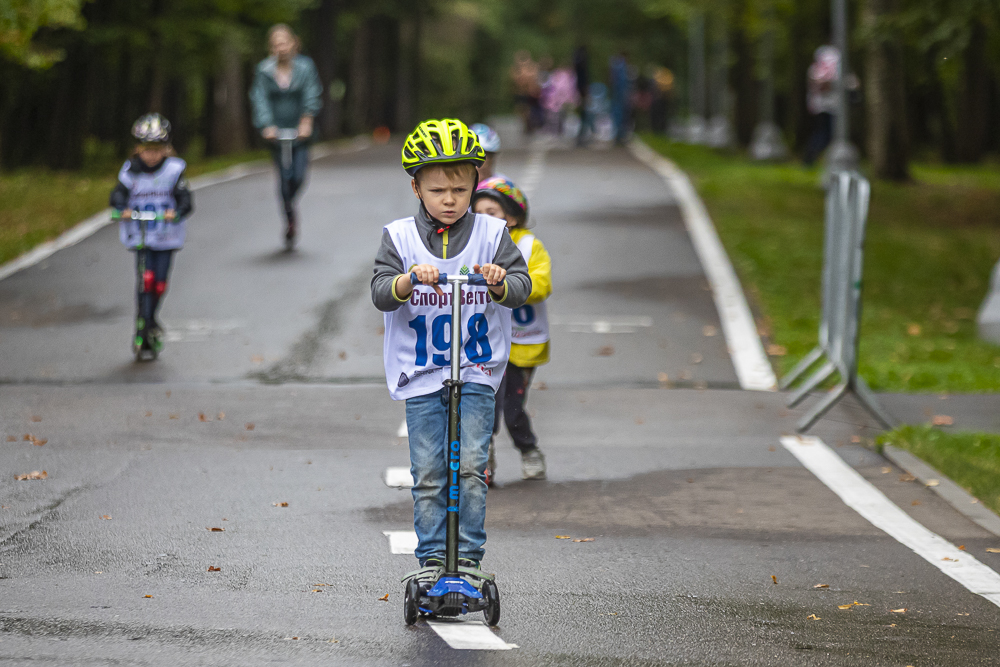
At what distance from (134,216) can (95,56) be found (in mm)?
18151

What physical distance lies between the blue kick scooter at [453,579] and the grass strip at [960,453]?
349cm

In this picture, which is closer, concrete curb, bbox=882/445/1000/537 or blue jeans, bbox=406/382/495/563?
blue jeans, bbox=406/382/495/563

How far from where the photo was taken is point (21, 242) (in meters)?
15.6

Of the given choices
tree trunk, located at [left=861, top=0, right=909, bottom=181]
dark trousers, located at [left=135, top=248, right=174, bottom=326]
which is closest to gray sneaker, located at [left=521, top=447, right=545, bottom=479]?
dark trousers, located at [left=135, top=248, right=174, bottom=326]

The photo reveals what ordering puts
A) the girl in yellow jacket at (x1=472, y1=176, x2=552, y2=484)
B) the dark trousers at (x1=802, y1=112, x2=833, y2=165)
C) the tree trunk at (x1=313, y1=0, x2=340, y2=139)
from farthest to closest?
1. the tree trunk at (x1=313, y1=0, x2=340, y2=139)
2. the dark trousers at (x1=802, y1=112, x2=833, y2=165)
3. the girl in yellow jacket at (x1=472, y1=176, x2=552, y2=484)

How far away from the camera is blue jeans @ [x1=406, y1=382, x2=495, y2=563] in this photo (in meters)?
5.24

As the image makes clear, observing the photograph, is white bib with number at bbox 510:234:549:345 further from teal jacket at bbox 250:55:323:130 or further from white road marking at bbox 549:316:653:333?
teal jacket at bbox 250:55:323:130

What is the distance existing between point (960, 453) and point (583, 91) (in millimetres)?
22517

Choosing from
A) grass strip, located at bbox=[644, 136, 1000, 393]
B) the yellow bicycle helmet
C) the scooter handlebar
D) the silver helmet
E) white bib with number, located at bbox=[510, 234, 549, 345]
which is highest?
the yellow bicycle helmet

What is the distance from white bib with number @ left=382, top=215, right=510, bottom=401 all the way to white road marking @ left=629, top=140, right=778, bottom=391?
232 inches

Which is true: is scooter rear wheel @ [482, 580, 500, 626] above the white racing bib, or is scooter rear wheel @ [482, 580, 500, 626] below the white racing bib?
below

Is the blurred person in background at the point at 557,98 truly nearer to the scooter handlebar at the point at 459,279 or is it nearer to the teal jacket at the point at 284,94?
the teal jacket at the point at 284,94

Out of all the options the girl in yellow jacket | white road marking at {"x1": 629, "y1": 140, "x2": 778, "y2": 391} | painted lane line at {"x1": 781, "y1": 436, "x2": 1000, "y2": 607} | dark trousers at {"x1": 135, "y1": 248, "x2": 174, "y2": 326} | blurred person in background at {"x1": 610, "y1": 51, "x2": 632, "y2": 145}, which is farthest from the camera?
blurred person in background at {"x1": 610, "y1": 51, "x2": 632, "y2": 145}

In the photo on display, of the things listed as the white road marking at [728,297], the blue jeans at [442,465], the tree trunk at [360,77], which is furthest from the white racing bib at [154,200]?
the tree trunk at [360,77]
